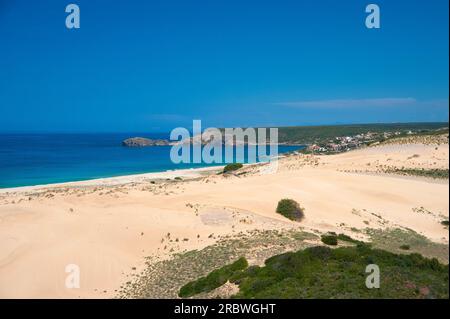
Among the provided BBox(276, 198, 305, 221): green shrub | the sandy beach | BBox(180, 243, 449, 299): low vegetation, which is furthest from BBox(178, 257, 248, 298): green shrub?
BBox(276, 198, 305, 221): green shrub

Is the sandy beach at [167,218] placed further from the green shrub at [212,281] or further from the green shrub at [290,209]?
the green shrub at [212,281]

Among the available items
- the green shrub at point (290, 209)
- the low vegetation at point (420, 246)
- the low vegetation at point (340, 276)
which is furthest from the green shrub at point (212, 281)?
the green shrub at point (290, 209)

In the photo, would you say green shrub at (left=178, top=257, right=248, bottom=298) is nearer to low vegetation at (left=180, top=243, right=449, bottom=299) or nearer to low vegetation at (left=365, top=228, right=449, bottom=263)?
low vegetation at (left=180, top=243, right=449, bottom=299)

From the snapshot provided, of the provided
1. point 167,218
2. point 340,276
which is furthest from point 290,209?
point 340,276

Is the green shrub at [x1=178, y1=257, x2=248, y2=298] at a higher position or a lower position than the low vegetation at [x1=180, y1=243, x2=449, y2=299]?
lower

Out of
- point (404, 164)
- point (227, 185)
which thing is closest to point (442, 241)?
point (404, 164)
